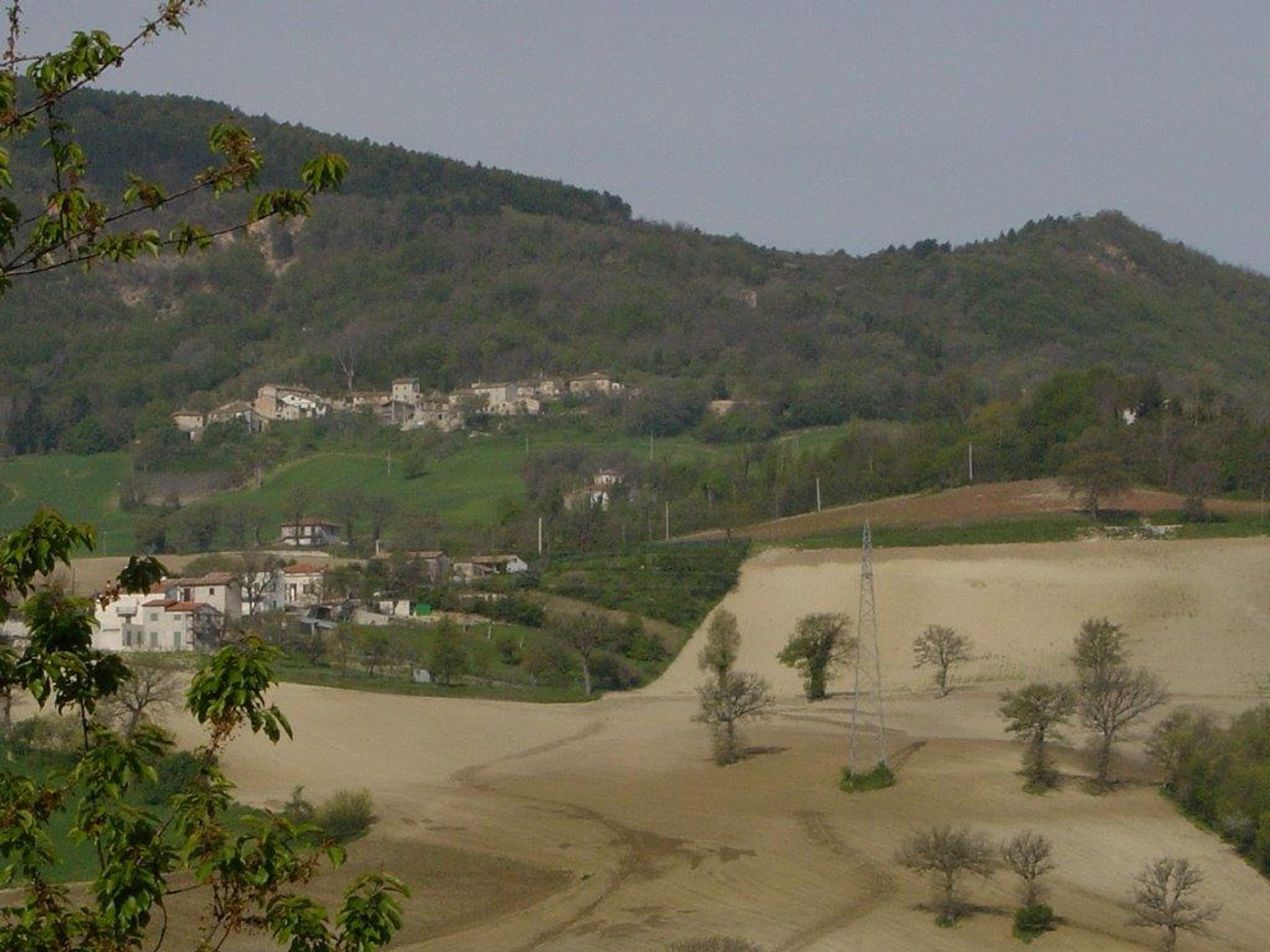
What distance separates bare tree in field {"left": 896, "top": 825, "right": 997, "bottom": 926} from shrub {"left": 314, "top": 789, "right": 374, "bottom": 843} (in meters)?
→ 11.0

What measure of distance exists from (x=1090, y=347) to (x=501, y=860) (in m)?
170

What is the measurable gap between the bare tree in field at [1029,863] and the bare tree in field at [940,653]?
24.7 metres

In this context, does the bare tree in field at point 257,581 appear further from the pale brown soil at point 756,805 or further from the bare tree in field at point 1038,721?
the bare tree in field at point 1038,721

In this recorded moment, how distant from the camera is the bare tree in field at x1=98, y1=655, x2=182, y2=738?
42.1 metres

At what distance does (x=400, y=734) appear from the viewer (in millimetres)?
49406

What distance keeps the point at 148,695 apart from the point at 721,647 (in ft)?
73.0

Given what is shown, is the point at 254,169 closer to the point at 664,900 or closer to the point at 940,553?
the point at 664,900

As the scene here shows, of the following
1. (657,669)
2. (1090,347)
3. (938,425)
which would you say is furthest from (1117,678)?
(1090,347)

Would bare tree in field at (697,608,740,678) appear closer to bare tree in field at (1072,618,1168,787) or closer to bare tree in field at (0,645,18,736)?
bare tree in field at (1072,618,1168,787)

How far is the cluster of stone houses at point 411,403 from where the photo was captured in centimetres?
14700

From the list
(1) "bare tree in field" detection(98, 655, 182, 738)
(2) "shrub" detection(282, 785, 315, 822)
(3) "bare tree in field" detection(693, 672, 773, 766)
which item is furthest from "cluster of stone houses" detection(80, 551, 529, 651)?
(3) "bare tree in field" detection(693, 672, 773, 766)

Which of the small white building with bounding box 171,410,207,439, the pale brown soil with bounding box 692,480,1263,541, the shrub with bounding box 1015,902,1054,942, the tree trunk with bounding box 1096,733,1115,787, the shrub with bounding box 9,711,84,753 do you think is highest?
the small white building with bounding box 171,410,207,439

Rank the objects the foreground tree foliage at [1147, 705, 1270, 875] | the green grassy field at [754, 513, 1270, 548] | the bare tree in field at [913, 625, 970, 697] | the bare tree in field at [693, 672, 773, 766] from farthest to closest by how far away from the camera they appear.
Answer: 1. the green grassy field at [754, 513, 1270, 548]
2. the bare tree in field at [913, 625, 970, 697]
3. the bare tree in field at [693, 672, 773, 766]
4. the foreground tree foliage at [1147, 705, 1270, 875]

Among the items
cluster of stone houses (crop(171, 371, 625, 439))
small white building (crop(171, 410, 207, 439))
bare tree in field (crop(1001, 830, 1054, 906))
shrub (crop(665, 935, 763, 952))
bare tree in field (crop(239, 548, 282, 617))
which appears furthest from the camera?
small white building (crop(171, 410, 207, 439))
